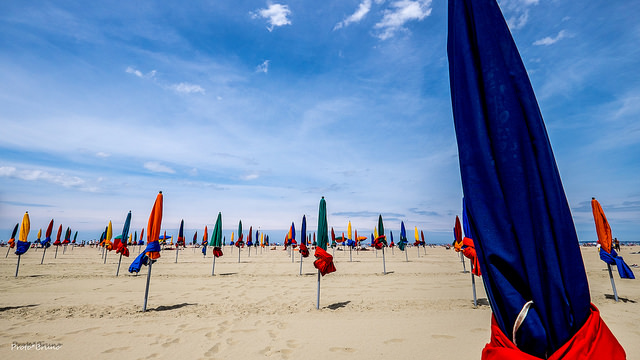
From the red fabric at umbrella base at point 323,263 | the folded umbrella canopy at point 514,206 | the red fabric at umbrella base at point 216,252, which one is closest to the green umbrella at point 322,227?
the red fabric at umbrella base at point 323,263

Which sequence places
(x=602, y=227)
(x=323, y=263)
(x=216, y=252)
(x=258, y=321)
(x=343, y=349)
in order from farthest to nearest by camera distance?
(x=216, y=252) < (x=323, y=263) < (x=602, y=227) < (x=258, y=321) < (x=343, y=349)

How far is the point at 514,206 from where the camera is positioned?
1.36m

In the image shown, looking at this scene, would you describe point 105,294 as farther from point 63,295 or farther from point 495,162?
point 495,162

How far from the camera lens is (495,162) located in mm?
1449

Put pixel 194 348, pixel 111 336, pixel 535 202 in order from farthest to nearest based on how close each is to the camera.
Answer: pixel 111 336 → pixel 194 348 → pixel 535 202

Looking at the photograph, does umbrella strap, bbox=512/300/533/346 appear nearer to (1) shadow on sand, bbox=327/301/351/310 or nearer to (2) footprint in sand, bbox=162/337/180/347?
(2) footprint in sand, bbox=162/337/180/347

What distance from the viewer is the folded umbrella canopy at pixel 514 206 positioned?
4.08 ft

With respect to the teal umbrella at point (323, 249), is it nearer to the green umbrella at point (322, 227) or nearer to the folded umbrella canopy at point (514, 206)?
the green umbrella at point (322, 227)

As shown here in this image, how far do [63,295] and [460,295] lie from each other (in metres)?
14.8

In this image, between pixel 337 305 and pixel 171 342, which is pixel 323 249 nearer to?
pixel 337 305

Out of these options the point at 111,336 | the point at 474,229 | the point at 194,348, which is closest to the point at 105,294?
the point at 111,336

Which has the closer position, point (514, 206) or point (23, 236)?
point (514, 206)

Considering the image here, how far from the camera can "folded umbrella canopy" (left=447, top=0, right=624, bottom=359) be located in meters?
1.24

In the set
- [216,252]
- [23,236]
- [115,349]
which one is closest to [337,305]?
[115,349]
